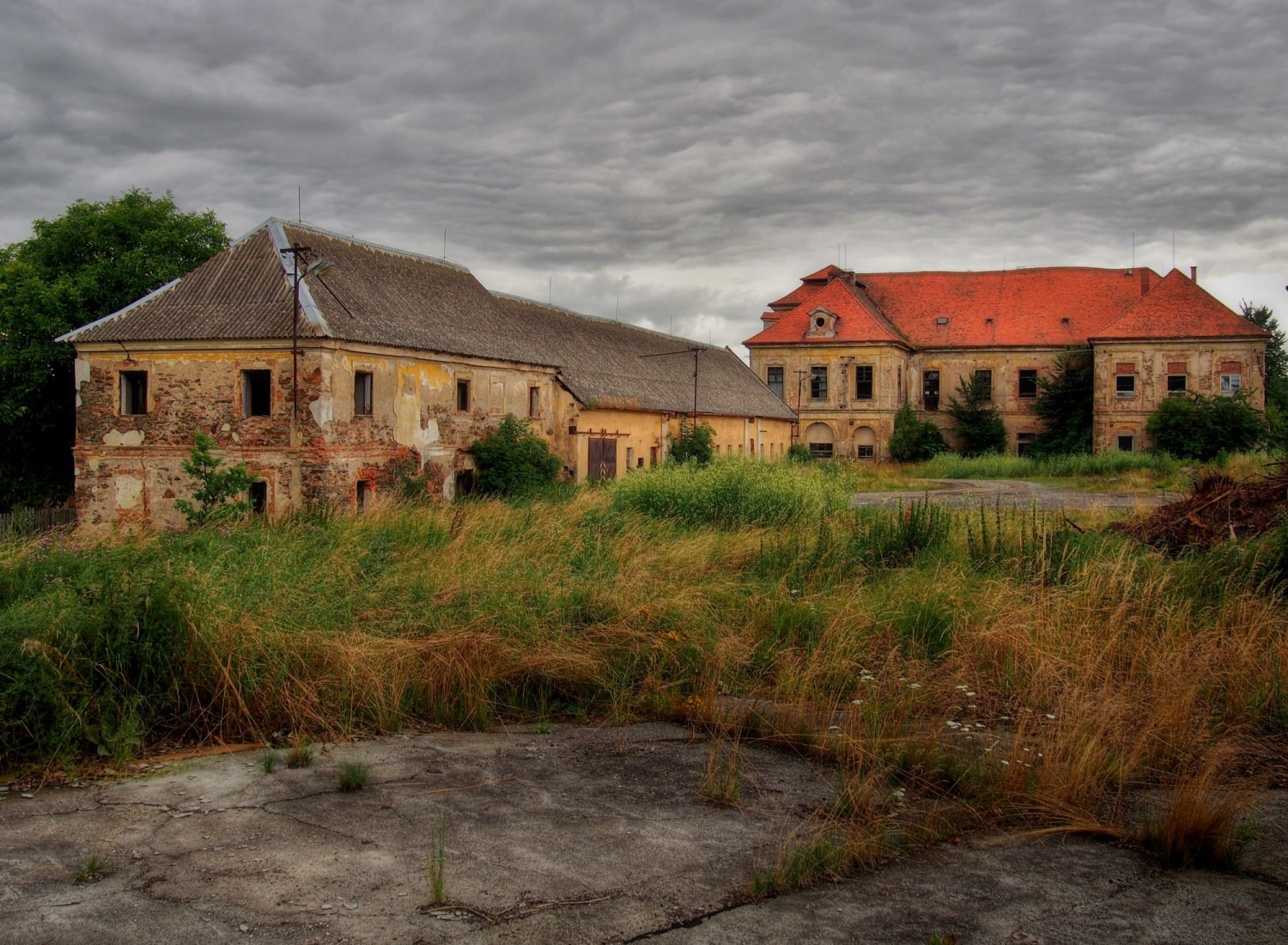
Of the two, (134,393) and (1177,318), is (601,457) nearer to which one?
(134,393)

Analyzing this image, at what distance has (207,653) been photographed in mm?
6262

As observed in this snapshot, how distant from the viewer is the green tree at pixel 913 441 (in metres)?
44.1

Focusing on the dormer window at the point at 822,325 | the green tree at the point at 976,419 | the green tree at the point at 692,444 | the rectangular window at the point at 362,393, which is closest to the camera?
the rectangular window at the point at 362,393

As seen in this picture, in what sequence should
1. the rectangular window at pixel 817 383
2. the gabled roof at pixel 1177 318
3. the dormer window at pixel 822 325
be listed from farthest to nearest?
the rectangular window at pixel 817 383
the dormer window at pixel 822 325
the gabled roof at pixel 1177 318

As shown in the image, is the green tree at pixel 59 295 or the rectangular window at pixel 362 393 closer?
the rectangular window at pixel 362 393

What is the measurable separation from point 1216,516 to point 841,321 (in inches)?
1355

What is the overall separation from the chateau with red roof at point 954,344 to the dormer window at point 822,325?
0.17 ft

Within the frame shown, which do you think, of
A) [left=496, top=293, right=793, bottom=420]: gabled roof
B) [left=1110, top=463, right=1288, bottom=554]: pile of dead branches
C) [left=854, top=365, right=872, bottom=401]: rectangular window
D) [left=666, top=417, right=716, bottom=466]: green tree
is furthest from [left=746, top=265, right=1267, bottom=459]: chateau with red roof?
[left=1110, top=463, right=1288, bottom=554]: pile of dead branches

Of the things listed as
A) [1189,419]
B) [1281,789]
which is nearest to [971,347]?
[1189,419]

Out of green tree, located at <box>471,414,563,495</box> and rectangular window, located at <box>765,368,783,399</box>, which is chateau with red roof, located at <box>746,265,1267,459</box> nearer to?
rectangular window, located at <box>765,368,783,399</box>

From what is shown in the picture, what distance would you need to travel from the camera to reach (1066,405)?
144ft

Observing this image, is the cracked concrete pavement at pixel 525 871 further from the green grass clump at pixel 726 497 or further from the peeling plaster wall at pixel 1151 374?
the peeling plaster wall at pixel 1151 374

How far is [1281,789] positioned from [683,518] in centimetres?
924

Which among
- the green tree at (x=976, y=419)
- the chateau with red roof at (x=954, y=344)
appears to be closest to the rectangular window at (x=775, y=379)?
the chateau with red roof at (x=954, y=344)
